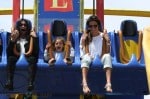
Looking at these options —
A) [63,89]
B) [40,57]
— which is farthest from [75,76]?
[40,57]

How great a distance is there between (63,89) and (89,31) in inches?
28.1

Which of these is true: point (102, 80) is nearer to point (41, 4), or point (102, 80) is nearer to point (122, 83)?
point (122, 83)

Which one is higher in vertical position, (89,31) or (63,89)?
(89,31)

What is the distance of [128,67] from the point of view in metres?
4.00

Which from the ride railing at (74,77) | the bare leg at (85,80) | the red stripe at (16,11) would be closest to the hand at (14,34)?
the ride railing at (74,77)

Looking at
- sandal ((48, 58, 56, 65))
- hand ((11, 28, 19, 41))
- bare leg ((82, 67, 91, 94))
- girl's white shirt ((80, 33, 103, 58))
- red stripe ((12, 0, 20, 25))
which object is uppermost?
red stripe ((12, 0, 20, 25))

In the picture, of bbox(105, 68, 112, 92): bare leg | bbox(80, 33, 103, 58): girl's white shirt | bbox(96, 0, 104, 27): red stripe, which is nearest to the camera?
bbox(105, 68, 112, 92): bare leg

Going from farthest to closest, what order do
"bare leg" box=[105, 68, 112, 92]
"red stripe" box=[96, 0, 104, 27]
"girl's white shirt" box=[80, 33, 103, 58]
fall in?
1. "red stripe" box=[96, 0, 104, 27]
2. "girl's white shirt" box=[80, 33, 103, 58]
3. "bare leg" box=[105, 68, 112, 92]

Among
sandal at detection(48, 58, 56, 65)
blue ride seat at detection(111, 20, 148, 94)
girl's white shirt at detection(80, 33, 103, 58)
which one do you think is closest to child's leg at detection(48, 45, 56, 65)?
sandal at detection(48, 58, 56, 65)

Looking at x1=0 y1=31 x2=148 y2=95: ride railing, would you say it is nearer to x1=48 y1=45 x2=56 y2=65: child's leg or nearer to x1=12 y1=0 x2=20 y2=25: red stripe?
x1=48 y1=45 x2=56 y2=65: child's leg

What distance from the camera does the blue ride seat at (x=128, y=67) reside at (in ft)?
13.1

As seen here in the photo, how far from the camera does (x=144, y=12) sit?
8.49 meters

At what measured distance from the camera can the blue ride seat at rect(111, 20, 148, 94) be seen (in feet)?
13.1

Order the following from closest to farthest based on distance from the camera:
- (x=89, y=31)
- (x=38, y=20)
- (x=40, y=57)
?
1. (x=89, y=31)
2. (x=40, y=57)
3. (x=38, y=20)
